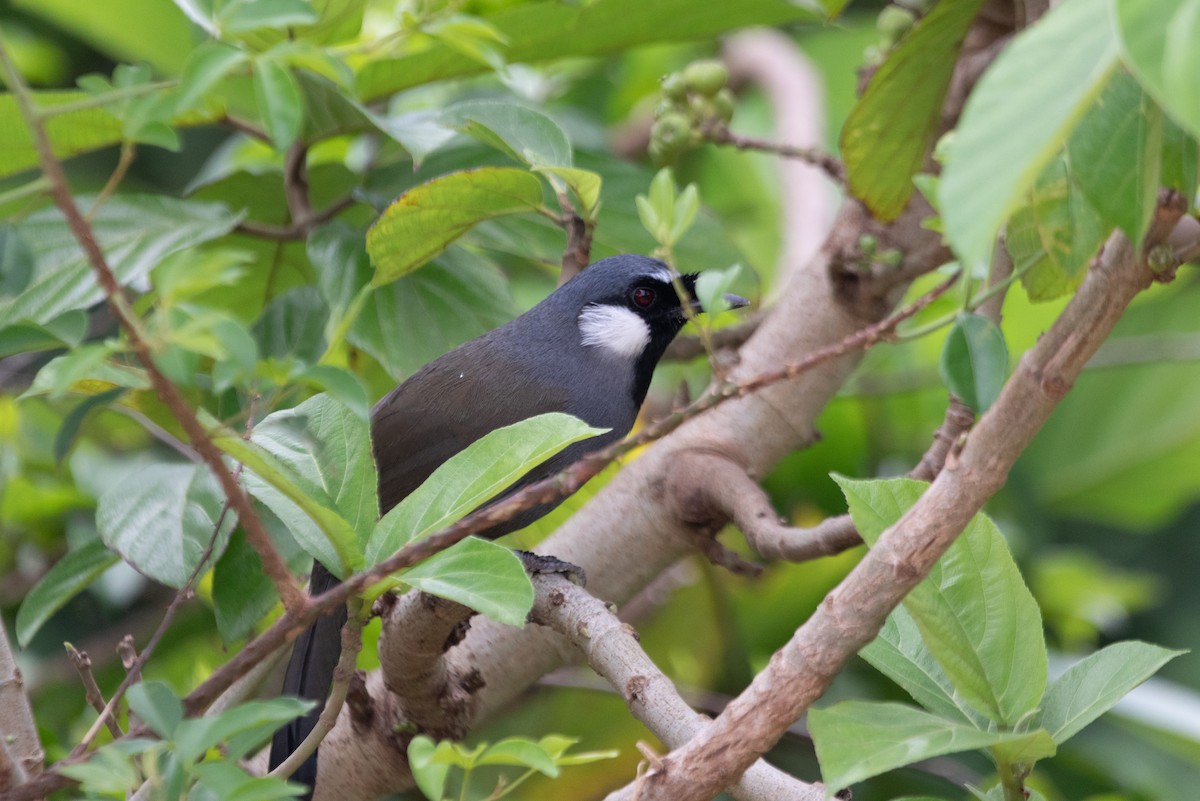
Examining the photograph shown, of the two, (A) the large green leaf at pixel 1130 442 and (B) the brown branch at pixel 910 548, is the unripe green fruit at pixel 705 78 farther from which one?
(A) the large green leaf at pixel 1130 442

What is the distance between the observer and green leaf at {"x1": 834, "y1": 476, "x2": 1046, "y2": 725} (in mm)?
1197

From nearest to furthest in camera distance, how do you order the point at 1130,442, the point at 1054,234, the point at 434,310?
the point at 1054,234, the point at 434,310, the point at 1130,442

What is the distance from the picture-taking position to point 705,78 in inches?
84.7

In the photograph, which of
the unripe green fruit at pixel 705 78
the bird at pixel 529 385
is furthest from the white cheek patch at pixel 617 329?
the unripe green fruit at pixel 705 78

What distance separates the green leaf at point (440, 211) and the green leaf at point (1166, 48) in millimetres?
1092

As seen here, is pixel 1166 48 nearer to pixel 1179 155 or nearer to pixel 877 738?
pixel 1179 155

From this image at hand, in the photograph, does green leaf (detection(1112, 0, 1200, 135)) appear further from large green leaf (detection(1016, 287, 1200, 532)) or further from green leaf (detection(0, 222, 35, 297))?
large green leaf (detection(1016, 287, 1200, 532))

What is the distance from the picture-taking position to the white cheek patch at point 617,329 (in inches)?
96.5

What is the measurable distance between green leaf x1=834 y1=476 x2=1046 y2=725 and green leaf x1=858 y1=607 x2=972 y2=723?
0.07ft

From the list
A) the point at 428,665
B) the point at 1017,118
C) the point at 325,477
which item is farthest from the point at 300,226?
the point at 1017,118

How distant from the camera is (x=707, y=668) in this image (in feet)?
8.80

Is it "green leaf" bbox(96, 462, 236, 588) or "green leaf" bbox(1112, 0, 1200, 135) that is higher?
"green leaf" bbox(1112, 0, 1200, 135)

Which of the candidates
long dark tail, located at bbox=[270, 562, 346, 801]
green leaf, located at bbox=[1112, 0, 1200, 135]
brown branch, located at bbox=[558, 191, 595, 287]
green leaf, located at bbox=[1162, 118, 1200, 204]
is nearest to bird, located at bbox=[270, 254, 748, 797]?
long dark tail, located at bbox=[270, 562, 346, 801]

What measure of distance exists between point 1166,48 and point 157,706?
2.82 feet
